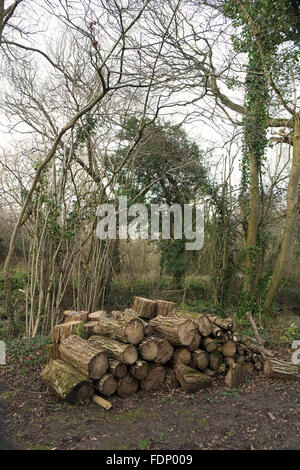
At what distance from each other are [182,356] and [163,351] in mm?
224

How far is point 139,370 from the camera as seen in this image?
3113 millimetres

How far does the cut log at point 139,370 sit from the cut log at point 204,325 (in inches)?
26.4

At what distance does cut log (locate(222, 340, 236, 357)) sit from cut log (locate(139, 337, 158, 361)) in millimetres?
820

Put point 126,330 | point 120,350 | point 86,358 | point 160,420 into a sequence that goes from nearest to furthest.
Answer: point 160,420
point 86,358
point 120,350
point 126,330

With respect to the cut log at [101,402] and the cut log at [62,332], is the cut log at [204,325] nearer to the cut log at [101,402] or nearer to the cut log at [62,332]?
the cut log at [101,402]

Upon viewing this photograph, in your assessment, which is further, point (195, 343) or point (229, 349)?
point (229, 349)

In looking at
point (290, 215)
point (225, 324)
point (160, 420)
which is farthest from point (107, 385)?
point (290, 215)

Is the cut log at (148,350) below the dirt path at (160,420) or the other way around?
the other way around

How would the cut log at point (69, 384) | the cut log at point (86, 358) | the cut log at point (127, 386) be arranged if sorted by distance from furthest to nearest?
1. the cut log at point (127, 386)
2. the cut log at point (86, 358)
3. the cut log at point (69, 384)

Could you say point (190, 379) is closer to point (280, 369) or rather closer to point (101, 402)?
point (101, 402)

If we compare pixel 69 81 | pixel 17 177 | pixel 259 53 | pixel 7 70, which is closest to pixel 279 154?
pixel 259 53

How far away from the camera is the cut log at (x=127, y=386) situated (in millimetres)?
3070
